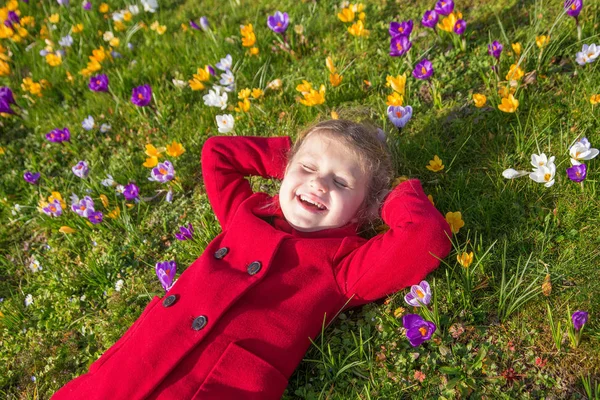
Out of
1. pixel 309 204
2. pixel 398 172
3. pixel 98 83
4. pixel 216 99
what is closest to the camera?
pixel 309 204

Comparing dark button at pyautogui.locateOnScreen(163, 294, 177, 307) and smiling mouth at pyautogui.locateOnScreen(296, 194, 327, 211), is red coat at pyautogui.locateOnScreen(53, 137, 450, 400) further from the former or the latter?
smiling mouth at pyautogui.locateOnScreen(296, 194, 327, 211)

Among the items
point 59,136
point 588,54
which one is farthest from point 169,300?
point 588,54

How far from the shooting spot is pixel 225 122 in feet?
11.1

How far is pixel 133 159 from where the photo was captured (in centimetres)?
371

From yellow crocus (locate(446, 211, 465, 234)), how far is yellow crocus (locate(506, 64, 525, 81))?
0.96 metres

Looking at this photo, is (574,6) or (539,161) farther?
(574,6)

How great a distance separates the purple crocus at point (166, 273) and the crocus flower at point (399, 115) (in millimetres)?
1399

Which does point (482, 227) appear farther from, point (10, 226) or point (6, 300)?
point (10, 226)

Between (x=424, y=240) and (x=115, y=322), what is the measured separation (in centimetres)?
170

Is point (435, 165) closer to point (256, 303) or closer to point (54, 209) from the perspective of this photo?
point (256, 303)

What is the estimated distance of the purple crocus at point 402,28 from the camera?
10.7 feet

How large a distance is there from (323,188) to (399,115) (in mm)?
847

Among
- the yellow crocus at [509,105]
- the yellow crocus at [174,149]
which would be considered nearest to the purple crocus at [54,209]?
the yellow crocus at [174,149]

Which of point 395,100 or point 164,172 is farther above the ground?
point 164,172
